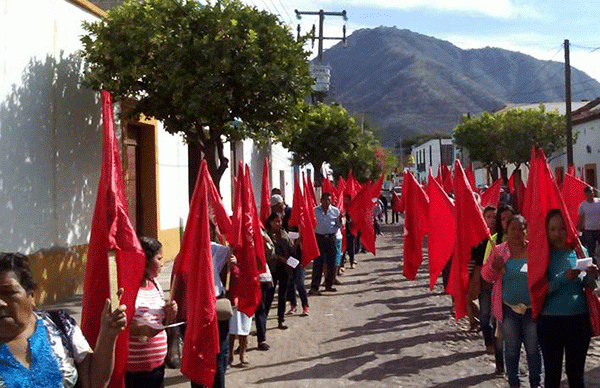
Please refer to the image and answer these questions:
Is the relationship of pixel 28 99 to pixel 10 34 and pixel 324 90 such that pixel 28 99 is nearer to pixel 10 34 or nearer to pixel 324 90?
pixel 10 34

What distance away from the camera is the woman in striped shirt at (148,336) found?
4.99 meters

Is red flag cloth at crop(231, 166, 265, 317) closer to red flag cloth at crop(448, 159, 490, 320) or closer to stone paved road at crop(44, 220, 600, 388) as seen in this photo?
stone paved road at crop(44, 220, 600, 388)

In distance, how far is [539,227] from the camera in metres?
5.97

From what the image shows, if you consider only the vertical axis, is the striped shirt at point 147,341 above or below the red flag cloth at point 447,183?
below

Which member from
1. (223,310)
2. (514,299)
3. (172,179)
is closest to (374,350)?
(514,299)

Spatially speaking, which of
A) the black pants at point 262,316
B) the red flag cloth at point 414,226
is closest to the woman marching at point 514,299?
the black pants at point 262,316

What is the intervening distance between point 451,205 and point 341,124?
22.3 metres

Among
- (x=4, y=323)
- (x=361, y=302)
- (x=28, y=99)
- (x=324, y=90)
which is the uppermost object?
(x=324, y=90)

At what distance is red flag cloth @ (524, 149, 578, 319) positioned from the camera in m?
5.78

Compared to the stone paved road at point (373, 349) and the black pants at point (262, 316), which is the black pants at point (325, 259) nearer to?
the stone paved road at point (373, 349)

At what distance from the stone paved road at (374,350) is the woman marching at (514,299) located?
73 centimetres

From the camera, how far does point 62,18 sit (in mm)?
12070

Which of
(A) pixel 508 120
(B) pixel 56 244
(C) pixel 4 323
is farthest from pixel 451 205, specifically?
(A) pixel 508 120

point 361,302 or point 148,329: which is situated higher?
point 148,329
